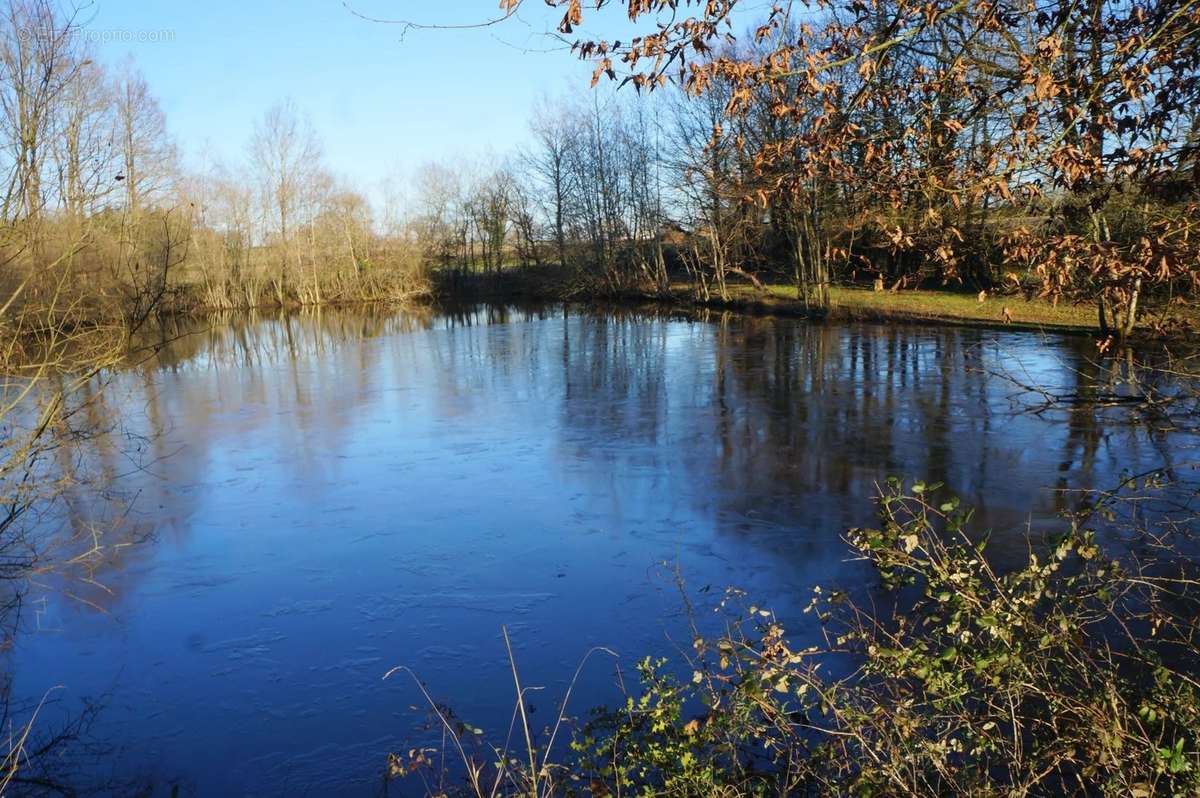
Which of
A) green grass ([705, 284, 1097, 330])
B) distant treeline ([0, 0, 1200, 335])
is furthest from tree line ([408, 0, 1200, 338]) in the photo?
green grass ([705, 284, 1097, 330])

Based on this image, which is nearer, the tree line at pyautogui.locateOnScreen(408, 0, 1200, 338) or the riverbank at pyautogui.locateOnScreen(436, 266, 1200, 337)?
the tree line at pyautogui.locateOnScreen(408, 0, 1200, 338)

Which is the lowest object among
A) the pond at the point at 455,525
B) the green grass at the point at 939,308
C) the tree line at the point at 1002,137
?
the pond at the point at 455,525

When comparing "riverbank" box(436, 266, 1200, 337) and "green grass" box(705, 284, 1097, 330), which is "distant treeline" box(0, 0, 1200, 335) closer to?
"riverbank" box(436, 266, 1200, 337)

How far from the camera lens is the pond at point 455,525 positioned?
248 inches

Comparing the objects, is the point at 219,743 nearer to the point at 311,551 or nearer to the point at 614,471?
the point at 311,551

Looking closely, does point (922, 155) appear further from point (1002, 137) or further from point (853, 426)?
point (853, 426)

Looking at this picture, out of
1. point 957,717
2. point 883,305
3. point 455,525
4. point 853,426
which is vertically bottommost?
point 455,525

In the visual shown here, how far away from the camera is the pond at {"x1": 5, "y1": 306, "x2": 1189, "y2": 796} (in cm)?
629

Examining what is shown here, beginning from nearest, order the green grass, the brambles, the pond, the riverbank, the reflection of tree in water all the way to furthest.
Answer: the brambles
the pond
the reflection of tree in water
the riverbank
the green grass

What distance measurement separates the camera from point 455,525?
973 cm

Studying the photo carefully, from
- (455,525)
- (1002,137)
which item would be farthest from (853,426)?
(1002,137)

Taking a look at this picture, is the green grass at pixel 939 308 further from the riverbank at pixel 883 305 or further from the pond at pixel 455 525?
the pond at pixel 455 525

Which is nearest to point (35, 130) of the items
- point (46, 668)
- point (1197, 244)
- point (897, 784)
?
point (46, 668)

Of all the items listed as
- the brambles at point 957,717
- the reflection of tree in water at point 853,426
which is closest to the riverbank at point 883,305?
the reflection of tree in water at point 853,426
